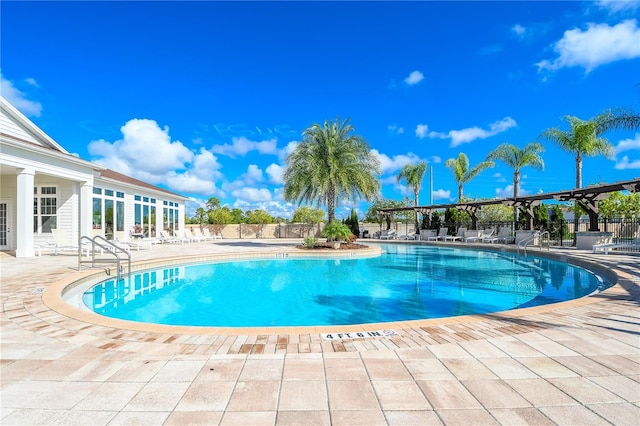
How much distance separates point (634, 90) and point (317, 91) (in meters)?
22.5

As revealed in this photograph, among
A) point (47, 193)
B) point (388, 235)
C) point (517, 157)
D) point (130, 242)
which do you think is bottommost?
point (388, 235)

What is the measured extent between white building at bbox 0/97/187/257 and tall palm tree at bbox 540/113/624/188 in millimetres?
27163

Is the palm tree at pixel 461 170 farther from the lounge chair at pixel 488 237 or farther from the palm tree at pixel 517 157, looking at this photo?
the lounge chair at pixel 488 237

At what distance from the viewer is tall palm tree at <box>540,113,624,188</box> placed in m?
21.6

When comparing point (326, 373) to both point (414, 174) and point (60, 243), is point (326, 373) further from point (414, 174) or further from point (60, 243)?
point (414, 174)

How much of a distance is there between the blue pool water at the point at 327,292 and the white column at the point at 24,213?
507 cm

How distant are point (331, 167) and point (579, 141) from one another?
17.1 metres

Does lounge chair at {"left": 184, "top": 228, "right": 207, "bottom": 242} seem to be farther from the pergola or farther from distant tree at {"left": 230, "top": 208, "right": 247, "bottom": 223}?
distant tree at {"left": 230, "top": 208, "right": 247, "bottom": 223}

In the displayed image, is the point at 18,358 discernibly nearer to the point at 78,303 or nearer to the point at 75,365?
the point at 75,365

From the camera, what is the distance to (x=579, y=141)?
21.9 m

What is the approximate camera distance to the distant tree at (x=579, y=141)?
21572 millimetres

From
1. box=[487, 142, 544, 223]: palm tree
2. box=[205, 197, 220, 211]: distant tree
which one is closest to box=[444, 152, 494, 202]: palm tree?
box=[487, 142, 544, 223]: palm tree

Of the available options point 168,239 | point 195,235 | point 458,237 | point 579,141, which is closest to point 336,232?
point 458,237

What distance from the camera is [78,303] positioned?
6520 mm
